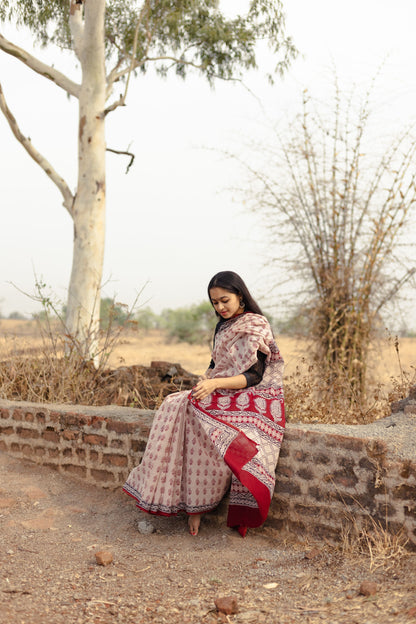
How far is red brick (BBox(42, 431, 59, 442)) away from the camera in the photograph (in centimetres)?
457

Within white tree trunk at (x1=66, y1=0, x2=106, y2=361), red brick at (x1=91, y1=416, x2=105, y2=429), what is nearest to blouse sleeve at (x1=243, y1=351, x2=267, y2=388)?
red brick at (x1=91, y1=416, x2=105, y2=429)

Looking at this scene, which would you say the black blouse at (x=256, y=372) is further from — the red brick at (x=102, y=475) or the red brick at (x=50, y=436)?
the red brick at (x=50, y=436)

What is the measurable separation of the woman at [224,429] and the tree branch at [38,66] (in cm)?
546

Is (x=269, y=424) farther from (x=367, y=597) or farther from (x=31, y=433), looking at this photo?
(x=31, y=433)

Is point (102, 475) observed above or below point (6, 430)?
below

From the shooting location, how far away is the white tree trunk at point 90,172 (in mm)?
7246

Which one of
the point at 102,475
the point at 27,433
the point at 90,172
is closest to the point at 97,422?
the point at 102,475

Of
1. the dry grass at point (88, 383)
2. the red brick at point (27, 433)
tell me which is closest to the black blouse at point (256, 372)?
the dry grass at point (88, 383)

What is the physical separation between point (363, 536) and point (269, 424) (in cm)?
76

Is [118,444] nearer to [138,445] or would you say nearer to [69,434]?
[138,445]

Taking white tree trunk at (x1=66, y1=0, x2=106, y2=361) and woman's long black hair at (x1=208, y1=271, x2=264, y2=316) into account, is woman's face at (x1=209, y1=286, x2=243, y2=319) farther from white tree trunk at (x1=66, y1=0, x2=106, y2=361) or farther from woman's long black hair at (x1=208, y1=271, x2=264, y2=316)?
white tree trunk at (x1=66, y1=0, x2=106, y2=361)

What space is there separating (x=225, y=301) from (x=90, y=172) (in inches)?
180

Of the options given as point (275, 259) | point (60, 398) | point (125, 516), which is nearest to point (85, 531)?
point (125, 516)

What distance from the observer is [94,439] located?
4312 millimetres
